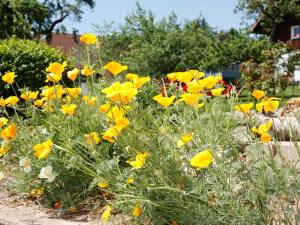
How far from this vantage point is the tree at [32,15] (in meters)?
27.1

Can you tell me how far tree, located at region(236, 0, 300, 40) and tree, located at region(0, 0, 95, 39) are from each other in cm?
1316

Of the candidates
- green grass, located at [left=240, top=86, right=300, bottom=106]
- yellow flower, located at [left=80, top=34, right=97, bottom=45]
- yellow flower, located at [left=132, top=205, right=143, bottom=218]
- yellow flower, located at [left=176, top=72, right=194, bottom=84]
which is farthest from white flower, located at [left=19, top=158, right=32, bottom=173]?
green grass, located at [left=240, top=86, right=300, bottom=106]

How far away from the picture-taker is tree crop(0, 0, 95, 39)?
27.1 metres

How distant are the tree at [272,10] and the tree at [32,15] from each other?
43.2ft

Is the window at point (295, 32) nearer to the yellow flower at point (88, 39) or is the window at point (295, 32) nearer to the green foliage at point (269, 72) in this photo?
the green foliage at point (269, 72)

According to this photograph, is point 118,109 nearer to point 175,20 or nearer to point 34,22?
point 175,20

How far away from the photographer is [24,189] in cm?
360

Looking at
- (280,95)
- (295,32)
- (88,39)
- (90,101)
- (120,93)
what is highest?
(88,39)

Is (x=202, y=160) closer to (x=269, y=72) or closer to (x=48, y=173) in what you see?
(x=48, y=173)

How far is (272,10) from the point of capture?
33438 millimetres

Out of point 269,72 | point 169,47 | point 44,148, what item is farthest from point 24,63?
point 169,47

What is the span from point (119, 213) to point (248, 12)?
34.9 metres

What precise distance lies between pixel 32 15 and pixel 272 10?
16.6 m

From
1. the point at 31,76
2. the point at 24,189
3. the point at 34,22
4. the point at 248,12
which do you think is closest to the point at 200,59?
the point at 248,12
